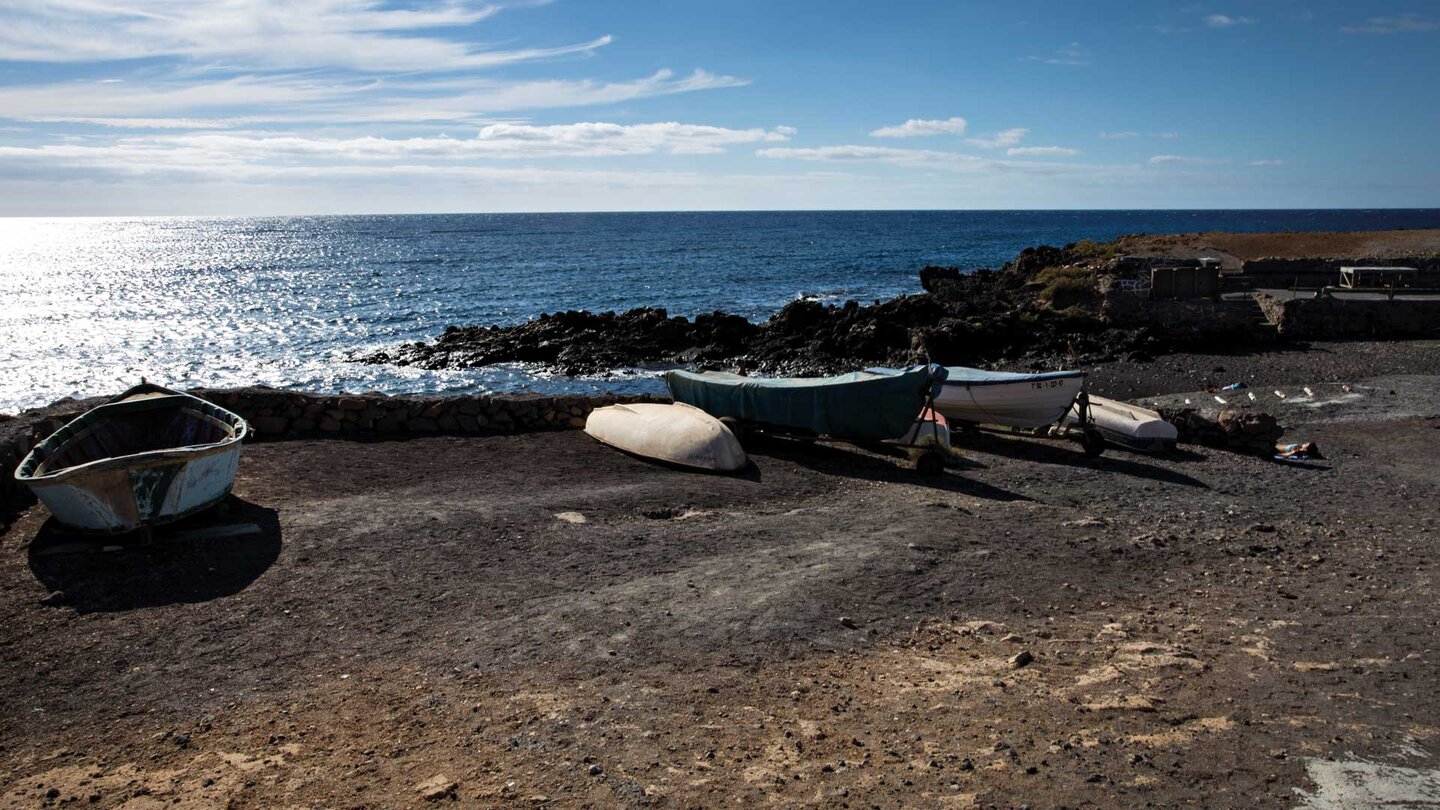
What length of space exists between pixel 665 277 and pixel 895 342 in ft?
129

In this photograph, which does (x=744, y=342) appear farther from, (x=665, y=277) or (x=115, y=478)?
(x=665, y=277)

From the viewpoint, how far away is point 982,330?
3098cm

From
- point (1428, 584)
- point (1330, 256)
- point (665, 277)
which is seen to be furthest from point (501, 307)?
point (1428, 584)

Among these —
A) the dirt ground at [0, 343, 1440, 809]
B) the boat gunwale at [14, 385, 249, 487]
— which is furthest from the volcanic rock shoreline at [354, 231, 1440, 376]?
the boat gunwale at [14, 385, 249, 487]

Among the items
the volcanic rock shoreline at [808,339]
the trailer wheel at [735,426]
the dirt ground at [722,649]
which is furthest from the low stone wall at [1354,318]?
the trailer wheel at [735,426]

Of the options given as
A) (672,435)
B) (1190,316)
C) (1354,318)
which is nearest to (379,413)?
(672,435)

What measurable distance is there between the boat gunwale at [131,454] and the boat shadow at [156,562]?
0.67 meters

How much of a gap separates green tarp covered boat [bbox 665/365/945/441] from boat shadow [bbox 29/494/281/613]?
7758 mm

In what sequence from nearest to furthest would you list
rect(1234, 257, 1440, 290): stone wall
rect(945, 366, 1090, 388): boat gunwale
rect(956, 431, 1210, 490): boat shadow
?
rect(956, 431, 1210, 490): boat shadow, rect(945, 366, 1090, 388): boat gunwale, rect(1234, 257, 1440, 290): stone wall

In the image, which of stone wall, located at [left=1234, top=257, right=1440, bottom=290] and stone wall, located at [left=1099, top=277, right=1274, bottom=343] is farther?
stone wall, located at [left=1234, top=257, right=1440, bottom=290]

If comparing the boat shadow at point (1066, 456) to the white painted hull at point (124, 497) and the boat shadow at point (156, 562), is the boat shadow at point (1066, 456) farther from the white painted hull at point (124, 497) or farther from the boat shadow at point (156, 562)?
the white painted hull at point (124, 497)

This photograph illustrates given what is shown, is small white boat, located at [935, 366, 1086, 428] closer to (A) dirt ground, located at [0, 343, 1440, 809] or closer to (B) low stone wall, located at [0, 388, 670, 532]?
(A) dirt ground, located at [0, 343, 1440, 809]

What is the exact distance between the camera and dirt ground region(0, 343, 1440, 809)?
5.71 metres

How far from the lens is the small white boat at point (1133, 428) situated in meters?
16.1
